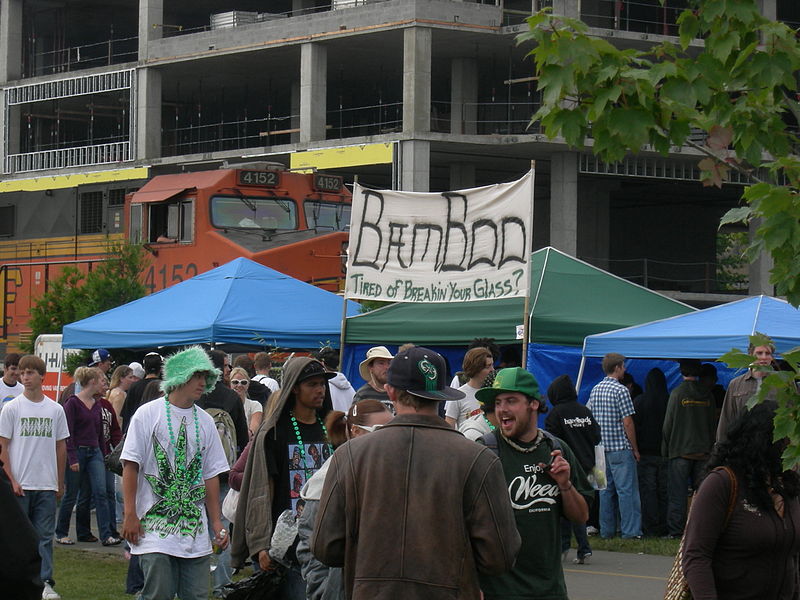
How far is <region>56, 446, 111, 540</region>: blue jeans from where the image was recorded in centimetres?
1421

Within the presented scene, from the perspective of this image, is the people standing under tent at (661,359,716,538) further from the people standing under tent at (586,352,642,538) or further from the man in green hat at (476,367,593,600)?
the man in green hat at (476,367,593,600)

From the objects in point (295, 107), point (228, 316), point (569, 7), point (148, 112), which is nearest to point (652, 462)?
point (228, 316)

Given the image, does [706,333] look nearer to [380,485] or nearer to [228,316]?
[228,316]

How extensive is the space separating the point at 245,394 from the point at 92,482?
2391 mm

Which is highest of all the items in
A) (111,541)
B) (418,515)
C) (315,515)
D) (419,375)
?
(419,375)

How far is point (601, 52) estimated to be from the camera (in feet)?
16.6

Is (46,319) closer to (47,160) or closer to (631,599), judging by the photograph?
(631,599)

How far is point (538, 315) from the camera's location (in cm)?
1537

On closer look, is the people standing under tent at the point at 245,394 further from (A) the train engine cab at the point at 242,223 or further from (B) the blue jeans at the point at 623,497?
(A) the train engine cab at the point at 242,223

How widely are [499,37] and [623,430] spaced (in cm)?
2669

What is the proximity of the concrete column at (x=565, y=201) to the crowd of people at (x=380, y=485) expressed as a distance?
91.0ft

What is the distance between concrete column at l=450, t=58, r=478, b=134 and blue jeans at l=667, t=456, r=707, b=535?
27.3 metres

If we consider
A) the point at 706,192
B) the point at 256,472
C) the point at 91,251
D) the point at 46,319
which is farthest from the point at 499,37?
the point at 256,472

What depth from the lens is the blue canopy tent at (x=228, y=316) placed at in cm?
1697
